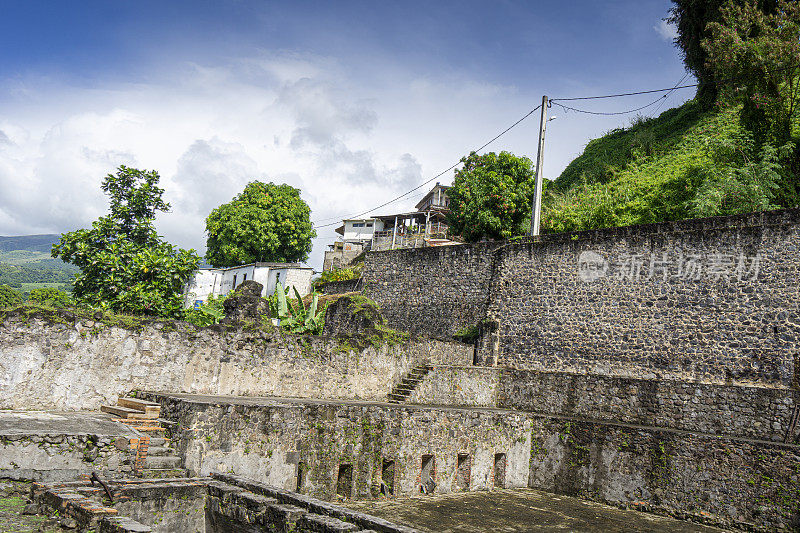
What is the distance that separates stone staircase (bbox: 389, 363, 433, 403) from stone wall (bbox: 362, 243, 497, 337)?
4.28 meters

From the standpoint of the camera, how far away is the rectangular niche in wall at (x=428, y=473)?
38.9 ft

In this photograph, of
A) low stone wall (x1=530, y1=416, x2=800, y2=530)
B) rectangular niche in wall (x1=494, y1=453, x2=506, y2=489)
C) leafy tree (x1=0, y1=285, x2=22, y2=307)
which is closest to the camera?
low stone wall (x1=530, y1=416, x2=800, y2=530)

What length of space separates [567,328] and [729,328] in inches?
169

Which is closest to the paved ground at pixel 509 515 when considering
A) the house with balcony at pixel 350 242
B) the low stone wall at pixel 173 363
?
the low stone wall at pixel 173 363

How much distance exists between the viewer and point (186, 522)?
7379mm

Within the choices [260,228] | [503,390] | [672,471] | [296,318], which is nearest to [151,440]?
[672,471]

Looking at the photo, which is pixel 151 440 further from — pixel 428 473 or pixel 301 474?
pixel 428 473

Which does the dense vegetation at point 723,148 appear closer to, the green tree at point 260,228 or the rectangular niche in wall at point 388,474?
the rectangular niche in wall at point 388,474

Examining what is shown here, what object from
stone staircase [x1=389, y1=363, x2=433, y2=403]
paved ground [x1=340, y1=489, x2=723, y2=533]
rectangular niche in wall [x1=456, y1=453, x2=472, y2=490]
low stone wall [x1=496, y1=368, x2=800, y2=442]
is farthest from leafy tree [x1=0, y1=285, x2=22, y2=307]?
paved ground [x1=340, y1=489, x2=723, y2=533]

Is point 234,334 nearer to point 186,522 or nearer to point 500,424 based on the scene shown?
point 186,522

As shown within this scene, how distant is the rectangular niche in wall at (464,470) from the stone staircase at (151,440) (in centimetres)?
644

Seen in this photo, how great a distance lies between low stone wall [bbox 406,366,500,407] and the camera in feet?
48.2

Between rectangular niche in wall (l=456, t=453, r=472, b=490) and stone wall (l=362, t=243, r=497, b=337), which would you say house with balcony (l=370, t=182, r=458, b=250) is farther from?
rectangular niche in wall (l=456, t=453, r=472, b=490)

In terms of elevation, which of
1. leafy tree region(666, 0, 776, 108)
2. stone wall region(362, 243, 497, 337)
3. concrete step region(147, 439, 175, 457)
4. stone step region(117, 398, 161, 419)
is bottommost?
concrete step region(147, 439, 175, 457)
